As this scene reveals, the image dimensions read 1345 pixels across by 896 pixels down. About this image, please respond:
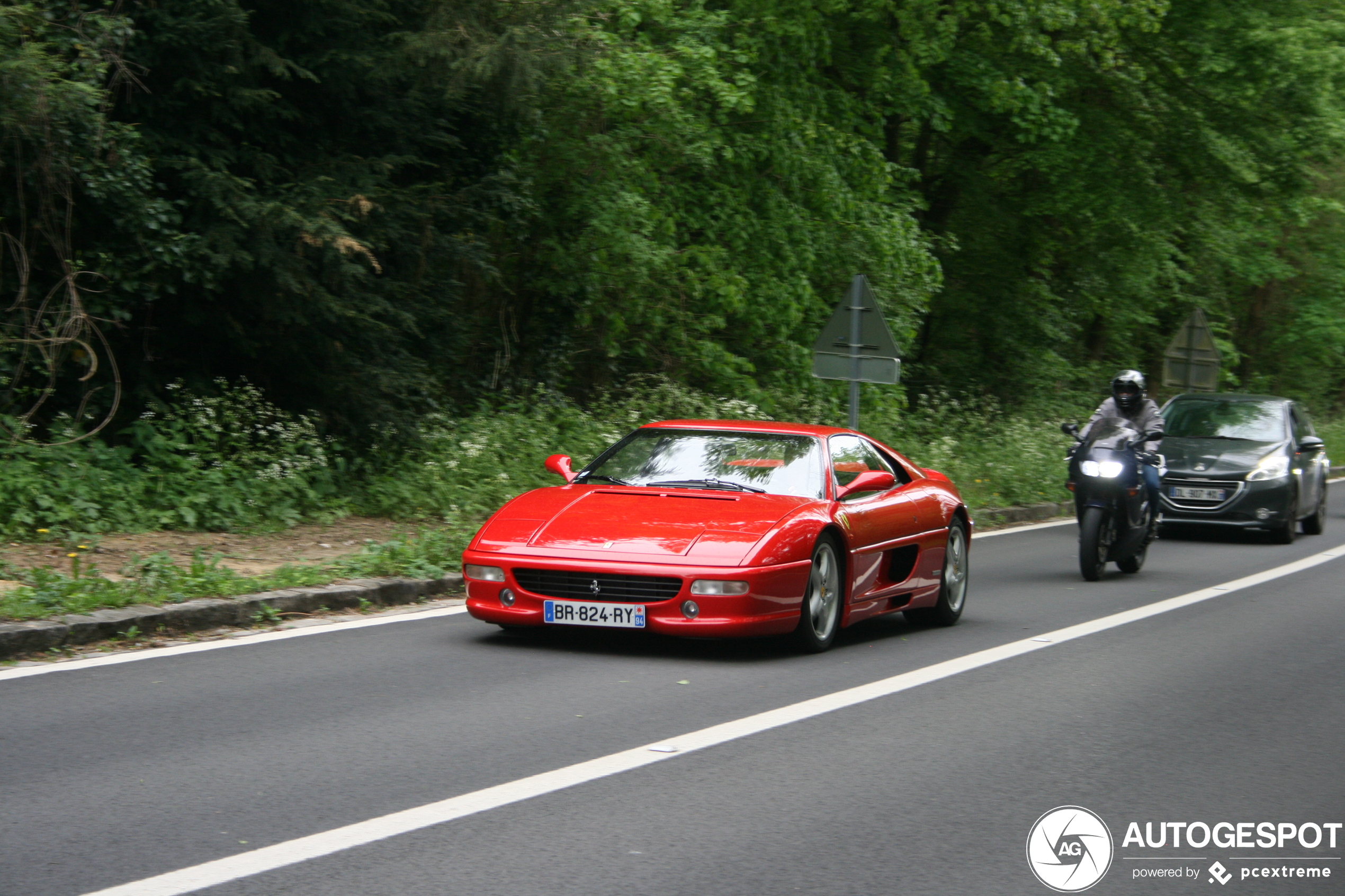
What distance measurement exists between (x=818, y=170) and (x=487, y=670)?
14637 mm

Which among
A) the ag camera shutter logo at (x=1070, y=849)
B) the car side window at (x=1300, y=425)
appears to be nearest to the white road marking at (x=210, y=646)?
the ag camera shutter logo at (x=1070, y=849)

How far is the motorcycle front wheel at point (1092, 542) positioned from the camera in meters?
13.2

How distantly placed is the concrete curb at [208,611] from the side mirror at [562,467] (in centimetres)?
166

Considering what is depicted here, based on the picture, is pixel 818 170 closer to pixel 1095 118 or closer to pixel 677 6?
pixel 677 6

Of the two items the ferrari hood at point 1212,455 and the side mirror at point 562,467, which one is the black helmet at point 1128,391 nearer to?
the ferrari hood at point 1212,455

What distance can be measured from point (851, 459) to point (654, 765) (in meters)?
4.15

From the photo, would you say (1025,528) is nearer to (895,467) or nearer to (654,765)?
(895,467)

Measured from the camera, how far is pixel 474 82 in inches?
598

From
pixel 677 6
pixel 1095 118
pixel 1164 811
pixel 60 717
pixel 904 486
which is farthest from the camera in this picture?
pixel 1095 118

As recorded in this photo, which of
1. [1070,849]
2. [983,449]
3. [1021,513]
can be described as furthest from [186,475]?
[983,449]

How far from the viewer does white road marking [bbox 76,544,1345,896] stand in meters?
4.34

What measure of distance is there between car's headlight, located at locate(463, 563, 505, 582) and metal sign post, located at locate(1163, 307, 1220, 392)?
18.1 meters

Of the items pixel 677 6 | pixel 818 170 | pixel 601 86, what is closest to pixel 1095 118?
pixel 818 170

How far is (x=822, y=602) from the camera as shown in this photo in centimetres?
877
